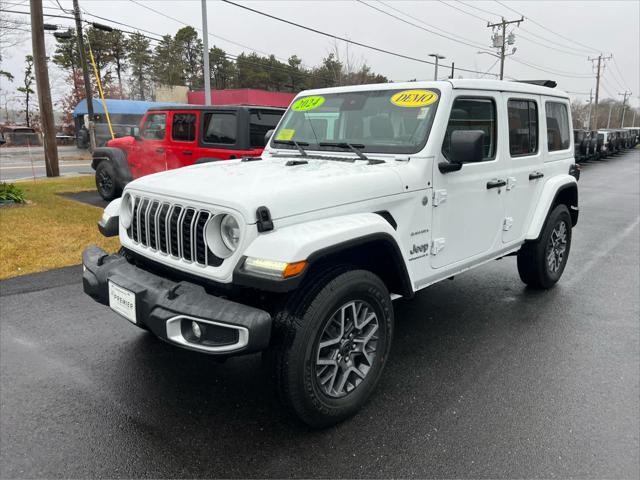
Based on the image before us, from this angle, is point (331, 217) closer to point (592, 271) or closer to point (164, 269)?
point (164, 269)

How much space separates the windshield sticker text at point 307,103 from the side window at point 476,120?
3.87 feet

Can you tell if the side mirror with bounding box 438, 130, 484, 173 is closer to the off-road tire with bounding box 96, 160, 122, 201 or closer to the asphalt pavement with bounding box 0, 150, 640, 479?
the asphalt pavement with bounding box 0, 150, 640, 479

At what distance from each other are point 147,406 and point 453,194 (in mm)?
2506

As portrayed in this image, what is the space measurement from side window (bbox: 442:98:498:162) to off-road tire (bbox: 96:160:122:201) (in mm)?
8242

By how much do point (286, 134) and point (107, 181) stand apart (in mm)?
7375

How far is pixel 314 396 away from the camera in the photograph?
2.65 m

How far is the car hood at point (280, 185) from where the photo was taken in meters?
2.57

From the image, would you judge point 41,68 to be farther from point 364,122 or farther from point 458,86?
point 458,86

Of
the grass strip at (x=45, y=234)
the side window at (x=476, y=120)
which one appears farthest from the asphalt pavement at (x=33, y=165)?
the side window at (x=476, y=120)

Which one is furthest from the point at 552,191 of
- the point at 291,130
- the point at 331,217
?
the point at 331,217

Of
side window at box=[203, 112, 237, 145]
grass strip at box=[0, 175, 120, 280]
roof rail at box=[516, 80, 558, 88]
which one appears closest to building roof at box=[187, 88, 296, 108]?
grass strip at box=[0, 175, 120, 280]

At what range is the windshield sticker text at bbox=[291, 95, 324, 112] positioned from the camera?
13.9 feet

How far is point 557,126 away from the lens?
503 centimetres

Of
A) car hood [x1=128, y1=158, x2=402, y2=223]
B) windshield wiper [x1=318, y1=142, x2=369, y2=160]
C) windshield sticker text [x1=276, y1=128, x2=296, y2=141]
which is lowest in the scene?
car hood [x1=128, y1=158, x2=402, y2=223]
